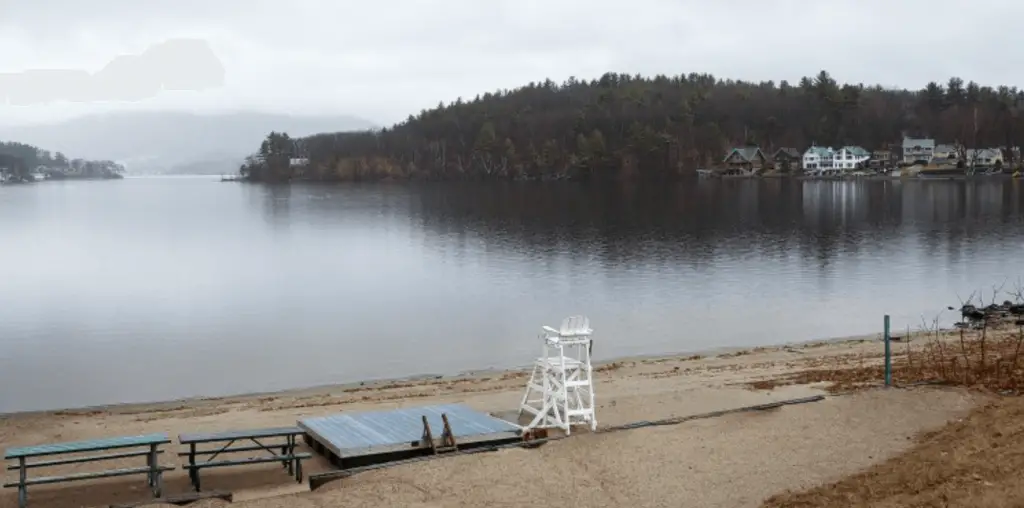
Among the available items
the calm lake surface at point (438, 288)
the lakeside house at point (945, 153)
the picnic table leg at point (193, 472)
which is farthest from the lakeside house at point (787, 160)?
the picnic table leg at point (193, 472)

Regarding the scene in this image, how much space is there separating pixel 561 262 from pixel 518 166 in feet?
456

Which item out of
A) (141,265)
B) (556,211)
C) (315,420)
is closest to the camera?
(315,420)

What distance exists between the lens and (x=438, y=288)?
131 feet

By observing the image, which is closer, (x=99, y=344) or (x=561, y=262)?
(x=99, y=344)

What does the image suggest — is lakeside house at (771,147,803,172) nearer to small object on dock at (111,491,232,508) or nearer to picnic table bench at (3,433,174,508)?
picnic table bench at (3,433,174,508)

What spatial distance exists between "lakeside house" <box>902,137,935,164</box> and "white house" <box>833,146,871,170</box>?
640cm

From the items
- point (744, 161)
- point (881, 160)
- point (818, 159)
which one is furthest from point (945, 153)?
point (744, 161)

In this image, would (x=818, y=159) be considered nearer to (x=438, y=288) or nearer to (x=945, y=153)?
(x=945, y=153)

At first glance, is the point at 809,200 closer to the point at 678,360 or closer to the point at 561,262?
the point at 561,262

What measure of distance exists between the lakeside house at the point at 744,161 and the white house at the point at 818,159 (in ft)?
27.4

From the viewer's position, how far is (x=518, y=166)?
185125 millimetres

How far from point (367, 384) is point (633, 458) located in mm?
11740

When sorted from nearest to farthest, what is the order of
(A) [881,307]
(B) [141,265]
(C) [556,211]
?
1. (A) [881,307]
2. (B) [141,265]
3. (C) [556,211]

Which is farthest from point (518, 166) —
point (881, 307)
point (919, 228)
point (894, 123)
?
point (881, 307)
